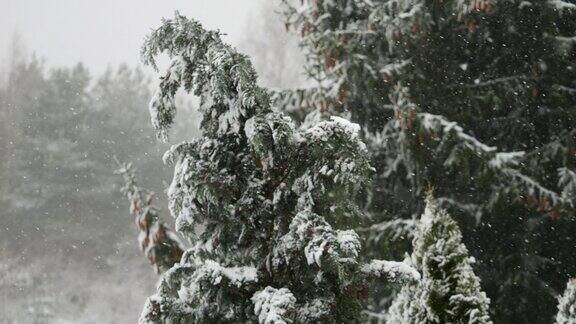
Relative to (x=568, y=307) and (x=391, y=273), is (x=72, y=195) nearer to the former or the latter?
(x=568, y=307)

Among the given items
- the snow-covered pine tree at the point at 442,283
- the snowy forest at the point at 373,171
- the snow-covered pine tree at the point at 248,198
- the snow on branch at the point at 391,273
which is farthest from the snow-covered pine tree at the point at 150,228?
the snow-covered pine tree at the point at 442,283

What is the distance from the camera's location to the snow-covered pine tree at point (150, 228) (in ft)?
16.5

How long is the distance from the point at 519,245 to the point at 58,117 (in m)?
21.7

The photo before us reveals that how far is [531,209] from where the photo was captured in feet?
29.3

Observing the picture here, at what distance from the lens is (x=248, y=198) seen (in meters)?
4.26

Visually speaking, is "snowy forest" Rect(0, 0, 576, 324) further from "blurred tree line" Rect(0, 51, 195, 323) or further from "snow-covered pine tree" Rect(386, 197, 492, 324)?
"blurred tree line" Rect(0, 51, 195, 323)

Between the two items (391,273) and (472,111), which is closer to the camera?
(391,273)

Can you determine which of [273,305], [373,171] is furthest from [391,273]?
[273,305]

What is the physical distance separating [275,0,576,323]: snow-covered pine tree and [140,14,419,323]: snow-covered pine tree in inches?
147

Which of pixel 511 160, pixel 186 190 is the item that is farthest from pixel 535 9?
pixel 186 190

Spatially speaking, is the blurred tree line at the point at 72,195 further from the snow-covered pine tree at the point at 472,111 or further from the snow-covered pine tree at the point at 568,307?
the snow-covered pine tree at the point at 568,307

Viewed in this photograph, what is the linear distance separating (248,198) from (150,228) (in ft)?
Result: 4.19

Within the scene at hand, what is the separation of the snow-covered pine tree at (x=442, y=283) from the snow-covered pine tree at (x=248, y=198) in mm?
264

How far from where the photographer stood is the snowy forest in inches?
163
